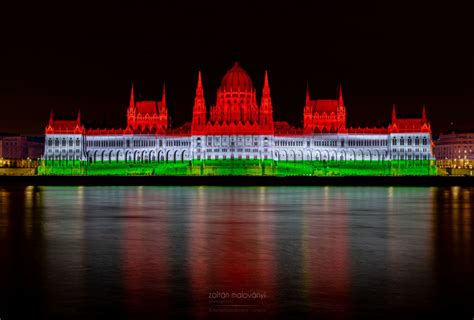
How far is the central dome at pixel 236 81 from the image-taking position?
413 feet

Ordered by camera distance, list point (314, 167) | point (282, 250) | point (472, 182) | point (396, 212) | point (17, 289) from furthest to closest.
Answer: point (314, 167), point (472, 182), point (396, 212), point (282, 250), point (17, 289)

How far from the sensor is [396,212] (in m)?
30.5

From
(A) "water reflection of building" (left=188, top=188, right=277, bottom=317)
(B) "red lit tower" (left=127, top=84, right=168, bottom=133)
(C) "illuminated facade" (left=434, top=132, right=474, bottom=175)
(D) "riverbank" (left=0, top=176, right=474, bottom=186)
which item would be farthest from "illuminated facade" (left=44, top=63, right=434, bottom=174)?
(A) "water reflection of building" (left=188, top=188, right=277, bottom=317)

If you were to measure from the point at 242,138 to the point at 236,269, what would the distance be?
105206 mm

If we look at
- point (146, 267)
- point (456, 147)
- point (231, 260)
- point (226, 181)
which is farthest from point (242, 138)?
point (146, 267)

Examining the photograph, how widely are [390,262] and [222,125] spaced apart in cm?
10659

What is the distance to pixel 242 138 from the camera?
118875 mm

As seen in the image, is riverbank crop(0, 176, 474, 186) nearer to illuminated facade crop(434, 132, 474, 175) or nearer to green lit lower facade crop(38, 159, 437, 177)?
green lit lower facade crop(38, 159, 437, 177)

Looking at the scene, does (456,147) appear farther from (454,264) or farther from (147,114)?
(454,264)

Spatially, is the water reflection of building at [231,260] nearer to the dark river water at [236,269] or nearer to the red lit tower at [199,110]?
the dark river water at [236,269]

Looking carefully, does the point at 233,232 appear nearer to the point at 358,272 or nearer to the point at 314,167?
the point at 358,272

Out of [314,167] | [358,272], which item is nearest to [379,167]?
[314,167]

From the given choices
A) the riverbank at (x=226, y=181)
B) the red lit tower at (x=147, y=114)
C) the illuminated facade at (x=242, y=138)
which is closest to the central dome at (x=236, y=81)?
the illuminated facade at (x=242, y=138)

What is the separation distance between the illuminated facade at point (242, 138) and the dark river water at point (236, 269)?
92.4m
